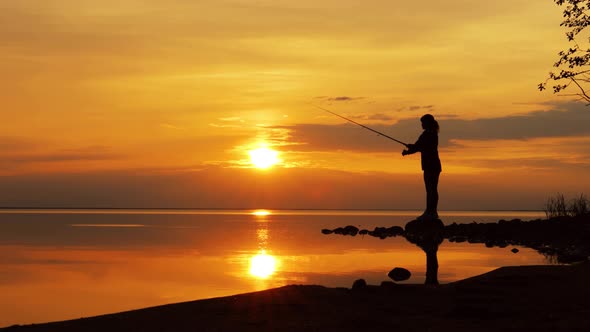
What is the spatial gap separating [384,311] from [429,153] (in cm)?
1579

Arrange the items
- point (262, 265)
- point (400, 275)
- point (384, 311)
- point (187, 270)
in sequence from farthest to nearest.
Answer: point (262, 265)
point (187, 270)
point (400, 275)
point (384, 311)

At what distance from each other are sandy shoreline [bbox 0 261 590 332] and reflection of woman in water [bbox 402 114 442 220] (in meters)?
13.2

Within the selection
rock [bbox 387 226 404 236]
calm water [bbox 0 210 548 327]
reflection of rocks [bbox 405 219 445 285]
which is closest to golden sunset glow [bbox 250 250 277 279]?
calm water [bbox 0 210 548 327]

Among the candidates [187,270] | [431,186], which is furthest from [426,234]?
[187,270]

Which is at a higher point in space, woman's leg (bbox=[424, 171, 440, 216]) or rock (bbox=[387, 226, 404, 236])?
woman's leg (bbox=[424, 171, 440, 216])

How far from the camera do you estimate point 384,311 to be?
887cm

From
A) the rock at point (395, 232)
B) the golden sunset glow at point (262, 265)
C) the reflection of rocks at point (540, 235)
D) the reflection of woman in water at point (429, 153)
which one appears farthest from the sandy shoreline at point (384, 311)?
the rock at point (395, 232)

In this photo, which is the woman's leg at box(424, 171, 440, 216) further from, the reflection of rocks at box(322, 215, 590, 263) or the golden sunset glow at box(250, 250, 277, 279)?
the golden sunset glow at box(250, 250, 277, 279)

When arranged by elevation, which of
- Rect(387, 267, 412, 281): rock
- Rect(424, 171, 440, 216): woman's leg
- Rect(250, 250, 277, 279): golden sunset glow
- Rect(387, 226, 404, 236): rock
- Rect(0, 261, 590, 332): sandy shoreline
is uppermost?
Rect(424, 171, 440, 216): woman's leg

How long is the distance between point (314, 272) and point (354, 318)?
→ 963cm

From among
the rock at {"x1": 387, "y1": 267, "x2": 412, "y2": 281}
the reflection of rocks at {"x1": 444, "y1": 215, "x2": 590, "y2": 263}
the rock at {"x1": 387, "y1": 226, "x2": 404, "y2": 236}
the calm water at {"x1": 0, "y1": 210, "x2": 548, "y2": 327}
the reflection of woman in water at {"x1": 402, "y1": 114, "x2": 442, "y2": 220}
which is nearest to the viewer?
the rock at {"x1": 387, "y1": 267, "x2": 412, "y2": 281}

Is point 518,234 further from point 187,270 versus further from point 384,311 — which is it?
point 384,311

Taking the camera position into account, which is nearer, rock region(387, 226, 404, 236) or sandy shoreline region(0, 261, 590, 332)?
sandy shoreline region(0, 261, 590, 332)

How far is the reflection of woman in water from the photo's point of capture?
2375 centimetres
